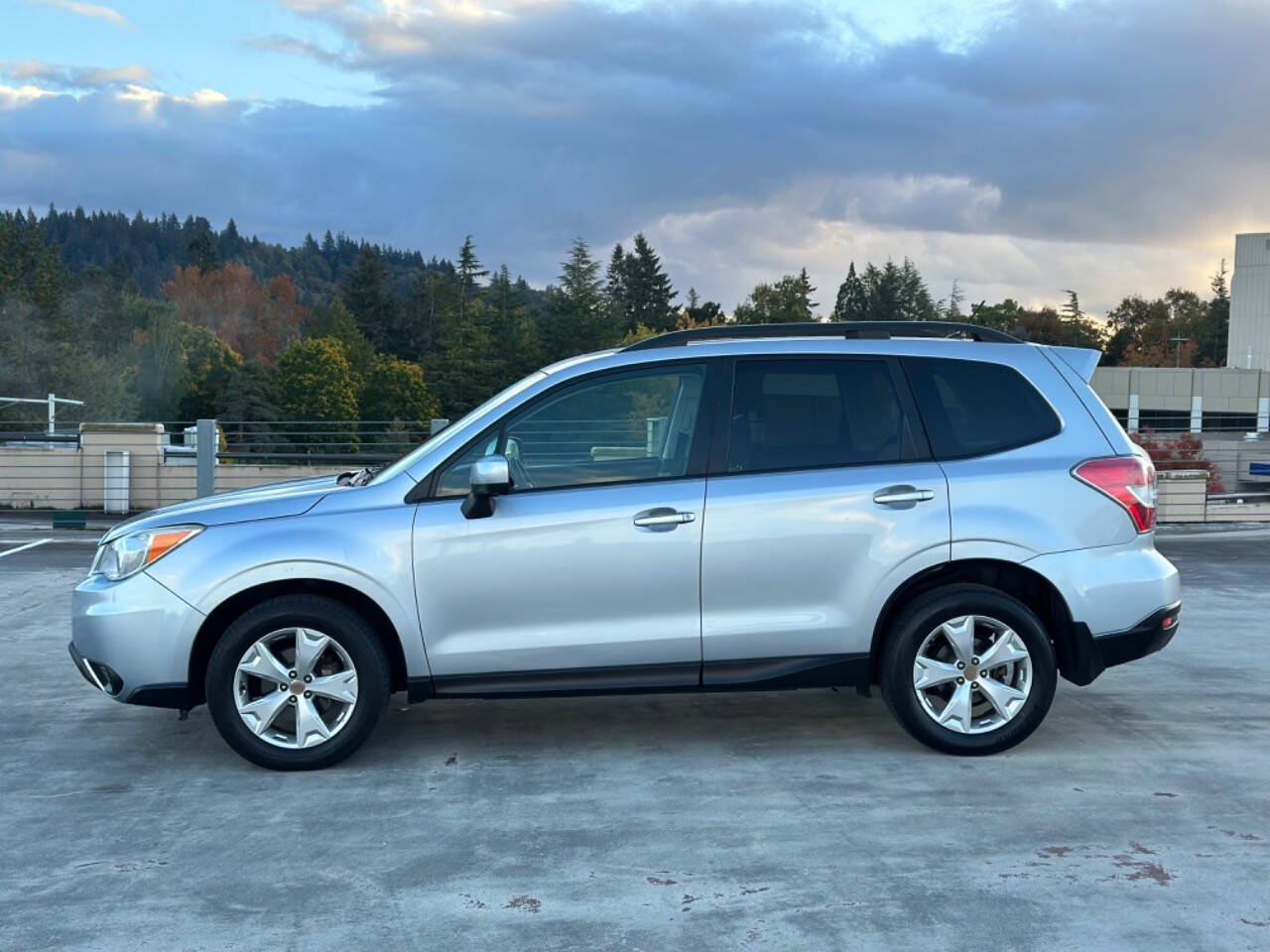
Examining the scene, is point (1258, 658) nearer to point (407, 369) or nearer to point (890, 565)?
point (890, 565)

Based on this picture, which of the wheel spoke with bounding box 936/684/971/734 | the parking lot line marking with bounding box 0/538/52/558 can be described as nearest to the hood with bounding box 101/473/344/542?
the wheel spoke with bounding box 936/684/971/734

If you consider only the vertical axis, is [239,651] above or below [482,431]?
below

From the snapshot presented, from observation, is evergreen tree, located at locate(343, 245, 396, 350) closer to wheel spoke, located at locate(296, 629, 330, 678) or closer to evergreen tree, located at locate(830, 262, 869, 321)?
evergreen tree, located at locate(830, 262, 869, 321)

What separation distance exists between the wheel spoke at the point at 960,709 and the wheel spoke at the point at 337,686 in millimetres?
2576

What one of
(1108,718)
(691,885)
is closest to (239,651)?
(691,885)

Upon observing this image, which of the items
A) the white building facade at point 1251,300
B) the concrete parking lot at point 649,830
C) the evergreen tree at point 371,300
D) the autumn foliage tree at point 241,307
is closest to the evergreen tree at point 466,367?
the evergreen tree at point 371,300

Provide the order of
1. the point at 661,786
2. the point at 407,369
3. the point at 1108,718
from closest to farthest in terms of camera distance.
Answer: the point at 661,786
the point at 1108,718
the point at 407,369

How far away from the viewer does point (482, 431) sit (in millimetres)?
6055

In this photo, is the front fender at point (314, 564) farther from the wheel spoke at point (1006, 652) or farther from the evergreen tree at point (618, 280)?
the evergreen tree at point (618, 280)

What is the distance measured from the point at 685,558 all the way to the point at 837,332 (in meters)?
1.42

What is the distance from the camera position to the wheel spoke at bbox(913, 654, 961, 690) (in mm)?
6059

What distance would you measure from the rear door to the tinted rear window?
0.40 feet

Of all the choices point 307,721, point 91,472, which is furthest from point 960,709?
point 91,472

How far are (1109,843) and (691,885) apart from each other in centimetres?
158
